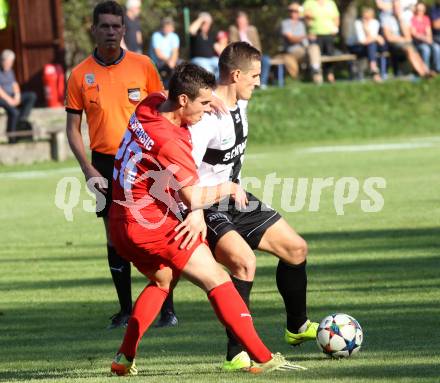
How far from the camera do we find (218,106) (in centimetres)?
776

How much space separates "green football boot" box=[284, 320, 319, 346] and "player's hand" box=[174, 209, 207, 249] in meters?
1.46

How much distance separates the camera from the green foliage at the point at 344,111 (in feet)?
96.4

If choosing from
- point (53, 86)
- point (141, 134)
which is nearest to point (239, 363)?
point (141, 134)

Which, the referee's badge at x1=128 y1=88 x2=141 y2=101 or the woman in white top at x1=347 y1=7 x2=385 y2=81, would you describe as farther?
the woman in white top at x1=347 y1=7 x2=385 y2=81

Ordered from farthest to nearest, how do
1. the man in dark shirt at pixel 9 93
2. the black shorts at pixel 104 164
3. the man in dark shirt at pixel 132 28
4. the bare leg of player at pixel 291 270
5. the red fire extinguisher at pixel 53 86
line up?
the red fire extinguisher at pixel 53 86 → the man in dark shirt at pixel 132 28 → the man in dark shirt at pixel 9 93 → the black shorts at pixel 104 164 → the bare leg of player at pixel 291 270

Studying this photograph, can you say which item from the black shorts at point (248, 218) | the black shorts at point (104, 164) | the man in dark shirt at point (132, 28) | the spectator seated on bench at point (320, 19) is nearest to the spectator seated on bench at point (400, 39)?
the spectator seated on bench at point (320, 19)

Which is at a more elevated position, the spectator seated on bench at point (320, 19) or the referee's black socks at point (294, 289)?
the referee's black socks at point (294, 289)

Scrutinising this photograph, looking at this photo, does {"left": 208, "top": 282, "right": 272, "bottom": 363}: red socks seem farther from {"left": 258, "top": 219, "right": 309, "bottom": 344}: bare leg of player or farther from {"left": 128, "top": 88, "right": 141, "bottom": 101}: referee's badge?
{"left": 128, "top": 88, "right": 141, "bottom": 101}: referee's badge

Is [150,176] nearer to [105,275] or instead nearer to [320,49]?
[105,275]

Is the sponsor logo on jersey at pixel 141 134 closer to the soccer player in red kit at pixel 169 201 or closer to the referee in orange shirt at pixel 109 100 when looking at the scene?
the soccer player in red kit at pixel 169 201

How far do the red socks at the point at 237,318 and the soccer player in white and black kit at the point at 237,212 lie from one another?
0.38m

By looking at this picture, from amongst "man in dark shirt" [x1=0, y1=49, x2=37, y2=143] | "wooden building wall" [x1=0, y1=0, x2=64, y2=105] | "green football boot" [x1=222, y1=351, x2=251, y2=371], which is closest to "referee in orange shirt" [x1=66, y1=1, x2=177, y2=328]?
"green football boot" [x1=222, y1=351, x2=251, y2=371]

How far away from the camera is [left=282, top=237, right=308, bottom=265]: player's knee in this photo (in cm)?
813

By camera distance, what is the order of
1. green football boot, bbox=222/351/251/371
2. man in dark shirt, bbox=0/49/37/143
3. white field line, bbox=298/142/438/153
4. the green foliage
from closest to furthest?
green football boot, bbox=222/351/251/371
man in dark shirt, bbox=0/49/37/143
white field line, bbox=298/142/438/153
the green foliage
